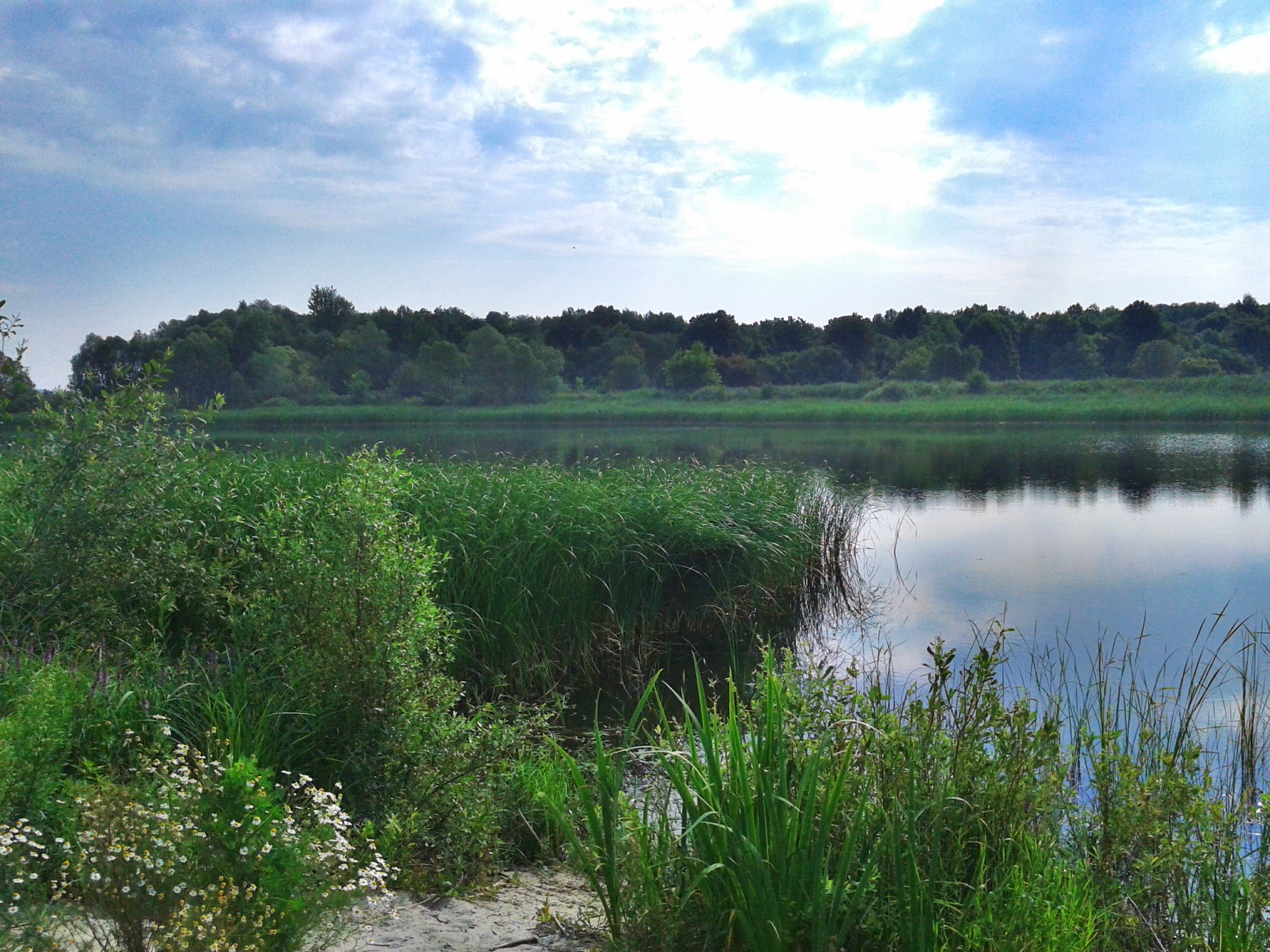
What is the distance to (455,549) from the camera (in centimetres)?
825

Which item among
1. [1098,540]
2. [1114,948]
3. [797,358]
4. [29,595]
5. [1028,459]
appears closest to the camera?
[1114,948]

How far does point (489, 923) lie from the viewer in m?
3.58

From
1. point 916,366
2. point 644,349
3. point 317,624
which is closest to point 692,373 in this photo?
point 644,349

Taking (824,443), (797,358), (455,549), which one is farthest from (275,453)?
(797,358)

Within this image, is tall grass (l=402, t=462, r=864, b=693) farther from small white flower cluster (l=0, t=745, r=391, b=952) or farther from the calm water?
small white flower cluster (l=0, t=745, r=391, b=952)

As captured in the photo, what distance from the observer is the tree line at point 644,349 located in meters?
54.4


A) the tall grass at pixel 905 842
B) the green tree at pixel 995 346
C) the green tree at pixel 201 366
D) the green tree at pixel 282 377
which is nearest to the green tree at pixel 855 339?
the green tree at pixel 995 346

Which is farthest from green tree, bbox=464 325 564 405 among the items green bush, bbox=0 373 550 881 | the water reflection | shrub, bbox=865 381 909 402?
green bush, bbox=0 373 550 881

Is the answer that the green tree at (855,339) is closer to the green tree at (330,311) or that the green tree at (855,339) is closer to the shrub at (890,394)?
the shrub at (890,394)

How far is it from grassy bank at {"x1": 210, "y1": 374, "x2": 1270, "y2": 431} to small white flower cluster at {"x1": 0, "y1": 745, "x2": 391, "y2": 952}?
4614cm

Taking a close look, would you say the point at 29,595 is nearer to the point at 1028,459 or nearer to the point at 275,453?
the point at 275,453

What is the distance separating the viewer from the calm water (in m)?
10.8

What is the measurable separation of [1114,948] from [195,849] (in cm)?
297

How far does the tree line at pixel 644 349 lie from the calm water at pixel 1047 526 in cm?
2083
